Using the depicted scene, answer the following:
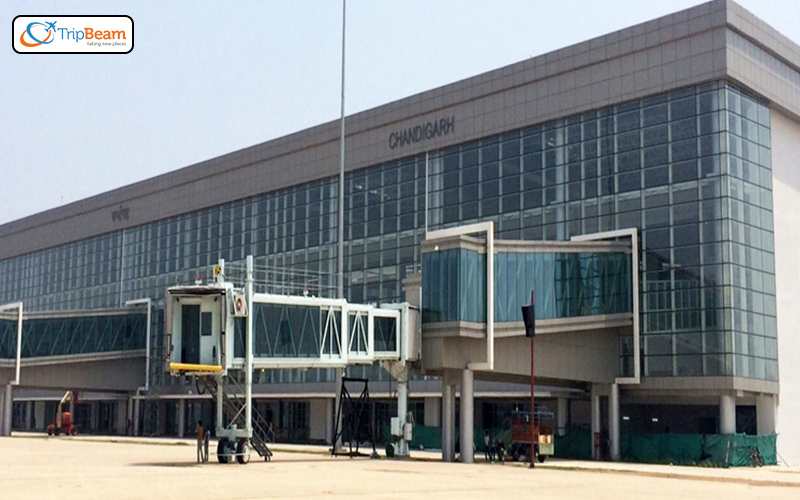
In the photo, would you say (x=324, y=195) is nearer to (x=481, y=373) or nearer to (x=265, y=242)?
(x=265, y=242)

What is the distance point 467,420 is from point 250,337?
12.2m

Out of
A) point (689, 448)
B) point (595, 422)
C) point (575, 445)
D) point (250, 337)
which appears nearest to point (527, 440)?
point (595, 422)

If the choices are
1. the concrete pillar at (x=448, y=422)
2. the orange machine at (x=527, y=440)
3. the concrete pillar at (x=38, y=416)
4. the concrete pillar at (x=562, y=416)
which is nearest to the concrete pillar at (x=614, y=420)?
the concrete pillar at (x=562, y=416)

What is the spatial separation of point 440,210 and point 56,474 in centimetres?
4235

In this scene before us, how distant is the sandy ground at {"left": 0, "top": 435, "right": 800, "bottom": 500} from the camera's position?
29.9 m

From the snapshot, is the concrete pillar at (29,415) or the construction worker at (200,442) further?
the concrete pillar at (29,415)

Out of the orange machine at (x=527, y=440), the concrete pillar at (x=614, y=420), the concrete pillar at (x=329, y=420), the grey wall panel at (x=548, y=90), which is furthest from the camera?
the concrete pillar at (x=329, y=420)

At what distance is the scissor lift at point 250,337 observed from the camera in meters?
47.3

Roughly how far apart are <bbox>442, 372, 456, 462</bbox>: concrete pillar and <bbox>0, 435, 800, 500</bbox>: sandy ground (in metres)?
1.70

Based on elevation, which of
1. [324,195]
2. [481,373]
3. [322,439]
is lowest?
[322,439]

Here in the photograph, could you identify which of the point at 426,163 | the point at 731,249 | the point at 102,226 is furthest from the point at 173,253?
the point at 731,249

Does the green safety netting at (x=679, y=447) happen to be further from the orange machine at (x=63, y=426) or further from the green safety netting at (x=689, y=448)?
the orange machine at (x=63, y=426)

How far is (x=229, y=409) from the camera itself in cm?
4803

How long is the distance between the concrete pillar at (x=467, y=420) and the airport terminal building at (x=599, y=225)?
0.32 meters
